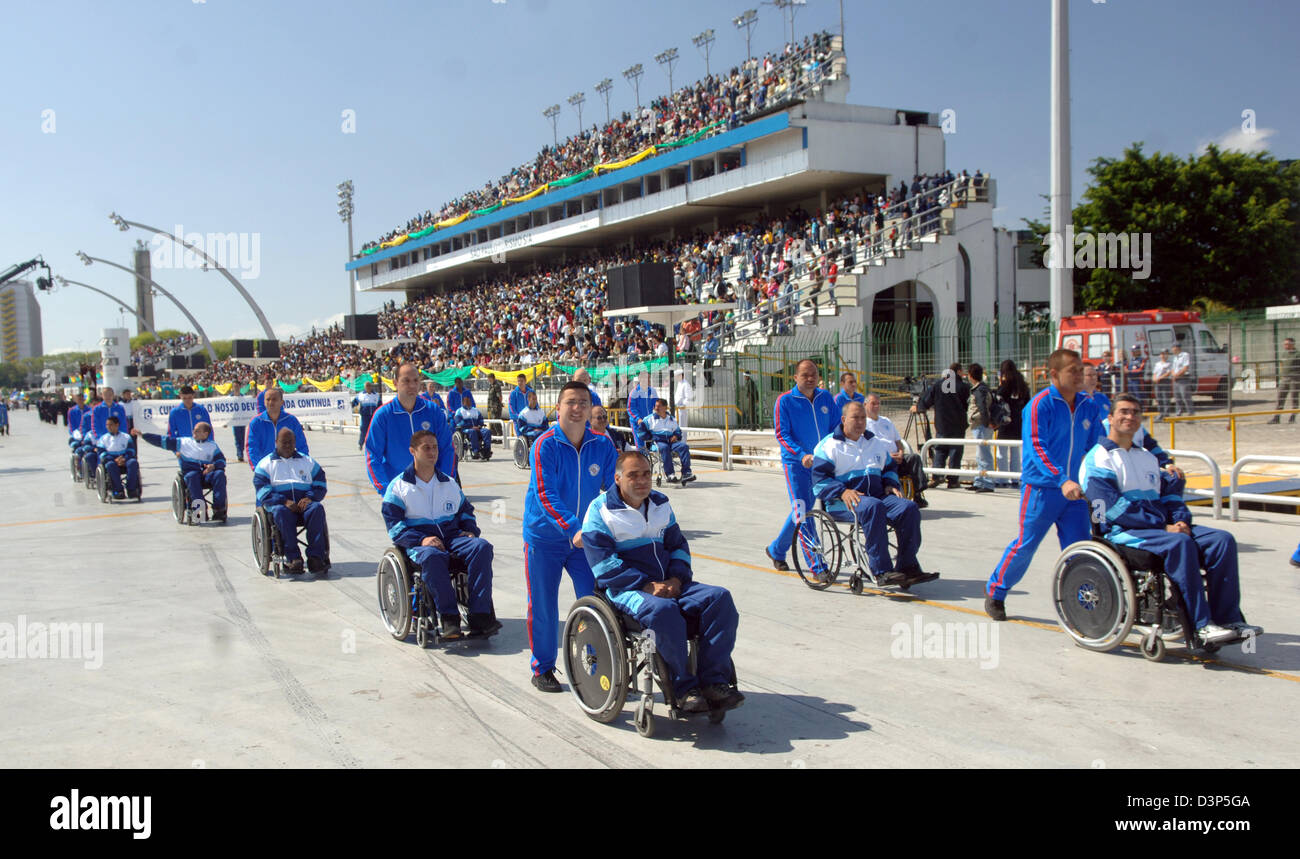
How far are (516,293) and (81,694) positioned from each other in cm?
4846

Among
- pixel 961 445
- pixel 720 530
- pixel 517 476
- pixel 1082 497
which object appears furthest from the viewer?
pixel 517 476

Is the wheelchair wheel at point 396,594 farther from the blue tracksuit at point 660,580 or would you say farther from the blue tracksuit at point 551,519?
the blue tracksuit at point 660,580

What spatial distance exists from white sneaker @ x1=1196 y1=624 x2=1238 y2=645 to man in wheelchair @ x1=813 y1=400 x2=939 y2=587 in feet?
8.17

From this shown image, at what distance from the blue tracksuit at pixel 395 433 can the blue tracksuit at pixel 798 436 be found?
9.92ft

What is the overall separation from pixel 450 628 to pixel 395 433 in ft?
7.94

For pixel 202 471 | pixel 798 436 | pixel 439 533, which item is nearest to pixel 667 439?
pixel 202 471

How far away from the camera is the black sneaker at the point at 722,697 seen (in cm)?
477

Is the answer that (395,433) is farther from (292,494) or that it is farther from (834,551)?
(834,551)

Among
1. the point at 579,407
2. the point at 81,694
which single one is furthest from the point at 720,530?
the point at 81,694

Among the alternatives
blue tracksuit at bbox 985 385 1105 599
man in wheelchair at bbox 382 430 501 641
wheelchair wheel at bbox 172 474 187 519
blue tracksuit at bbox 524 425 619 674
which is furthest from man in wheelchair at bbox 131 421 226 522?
blue tracksuit at bbox 985 385 1105 599
